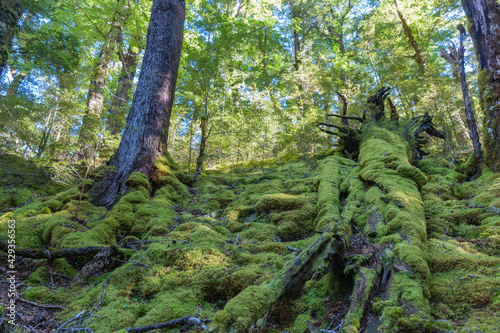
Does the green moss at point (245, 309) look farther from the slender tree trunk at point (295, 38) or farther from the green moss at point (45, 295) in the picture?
the slender tree trunk at point (295, 38)

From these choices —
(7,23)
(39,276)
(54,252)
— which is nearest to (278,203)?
(54,252)

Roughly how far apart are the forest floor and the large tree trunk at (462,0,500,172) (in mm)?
638

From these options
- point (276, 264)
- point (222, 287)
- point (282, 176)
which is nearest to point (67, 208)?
point (222, 287)

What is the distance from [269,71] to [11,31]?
55.8 ft

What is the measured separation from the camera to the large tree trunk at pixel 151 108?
5.61 meters

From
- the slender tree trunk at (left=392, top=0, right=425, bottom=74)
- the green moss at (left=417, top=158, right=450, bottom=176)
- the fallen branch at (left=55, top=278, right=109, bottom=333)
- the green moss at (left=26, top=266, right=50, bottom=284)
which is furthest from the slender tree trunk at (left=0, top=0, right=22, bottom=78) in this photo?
the slender tree trunk at (left=392, top=0, right=425, bottom=74)

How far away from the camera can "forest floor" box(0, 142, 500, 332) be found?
200cm

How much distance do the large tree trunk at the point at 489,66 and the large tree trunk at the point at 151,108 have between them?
283 inches

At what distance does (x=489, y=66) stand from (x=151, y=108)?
25.2 feet

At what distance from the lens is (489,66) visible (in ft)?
17.3

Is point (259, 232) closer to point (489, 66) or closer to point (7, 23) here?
point (489, 66)

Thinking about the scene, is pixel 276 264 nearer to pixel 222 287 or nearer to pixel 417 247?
pixel 222 287

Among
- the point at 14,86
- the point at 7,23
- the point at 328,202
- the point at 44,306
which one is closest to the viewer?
the point at 44,306

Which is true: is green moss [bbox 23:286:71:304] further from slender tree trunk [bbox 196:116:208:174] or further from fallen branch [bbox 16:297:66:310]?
slender tree trunk [bbox 196:116:208:174]
